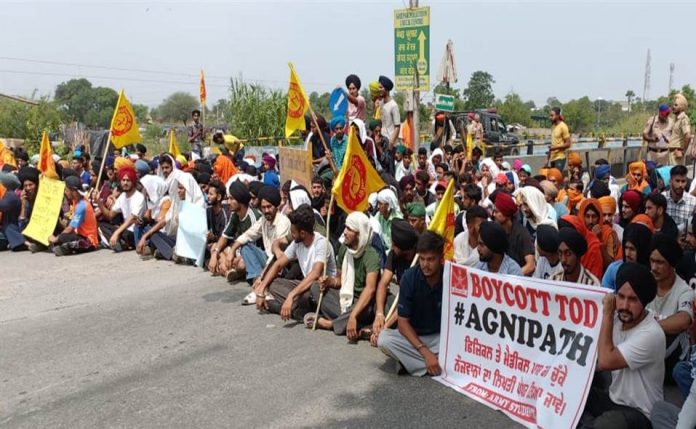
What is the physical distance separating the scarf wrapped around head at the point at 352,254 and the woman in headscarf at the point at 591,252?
183 centimetres

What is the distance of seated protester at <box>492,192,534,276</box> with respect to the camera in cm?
597

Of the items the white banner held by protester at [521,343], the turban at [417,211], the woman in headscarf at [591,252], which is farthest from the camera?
the turban at [417,211]

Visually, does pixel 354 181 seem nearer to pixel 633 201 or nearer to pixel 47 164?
pixel 633 201

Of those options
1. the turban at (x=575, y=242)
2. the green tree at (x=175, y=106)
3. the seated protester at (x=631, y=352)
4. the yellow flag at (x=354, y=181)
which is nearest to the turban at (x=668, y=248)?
the turban at (x=575, y=242)

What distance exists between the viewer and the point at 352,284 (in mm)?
5895

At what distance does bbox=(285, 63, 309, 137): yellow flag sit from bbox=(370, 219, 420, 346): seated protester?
130 inches

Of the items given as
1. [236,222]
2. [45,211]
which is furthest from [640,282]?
[45,211]

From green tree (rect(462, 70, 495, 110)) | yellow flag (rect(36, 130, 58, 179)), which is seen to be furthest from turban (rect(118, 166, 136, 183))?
green tree (rect(462, 70, 495, 110))

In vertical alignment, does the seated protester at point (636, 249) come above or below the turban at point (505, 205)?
below

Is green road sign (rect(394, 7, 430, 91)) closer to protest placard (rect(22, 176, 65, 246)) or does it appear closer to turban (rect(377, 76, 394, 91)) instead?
turban (rect(377, 76, 394, 91))

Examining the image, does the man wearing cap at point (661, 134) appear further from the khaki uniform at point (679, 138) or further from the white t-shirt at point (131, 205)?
the white t-shirt at point (131, 205)

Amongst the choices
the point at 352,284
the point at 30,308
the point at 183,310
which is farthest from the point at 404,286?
the point at 30,308

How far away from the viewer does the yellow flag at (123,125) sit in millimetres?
11266

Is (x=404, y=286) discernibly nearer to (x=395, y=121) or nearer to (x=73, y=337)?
(x=73, y=337)
